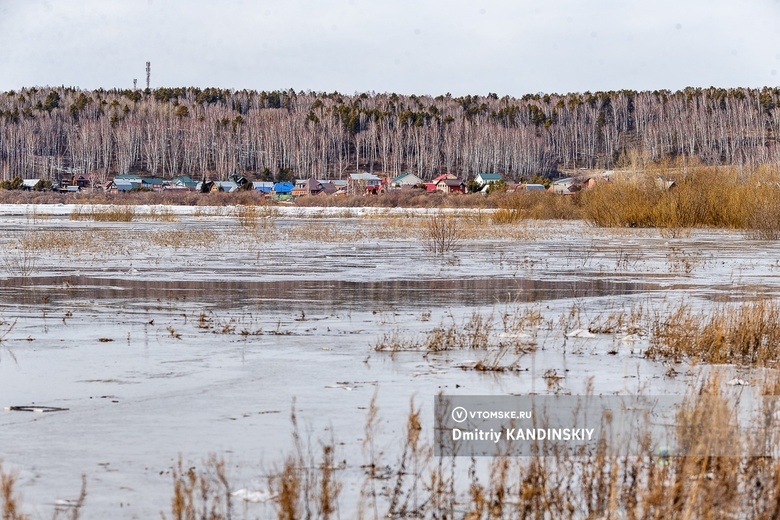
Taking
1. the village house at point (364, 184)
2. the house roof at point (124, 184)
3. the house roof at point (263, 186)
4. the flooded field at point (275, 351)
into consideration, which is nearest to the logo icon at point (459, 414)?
the flooded field at point (275, 351)

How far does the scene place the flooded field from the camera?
6.22 m

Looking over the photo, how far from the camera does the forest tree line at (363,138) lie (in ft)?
536

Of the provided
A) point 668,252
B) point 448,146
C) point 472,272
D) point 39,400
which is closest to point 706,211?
point 668,252

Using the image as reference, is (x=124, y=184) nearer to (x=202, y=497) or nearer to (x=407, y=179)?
(x=407, y=179)

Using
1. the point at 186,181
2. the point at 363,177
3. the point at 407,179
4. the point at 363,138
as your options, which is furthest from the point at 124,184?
the point at 363,138

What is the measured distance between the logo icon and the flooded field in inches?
7.9

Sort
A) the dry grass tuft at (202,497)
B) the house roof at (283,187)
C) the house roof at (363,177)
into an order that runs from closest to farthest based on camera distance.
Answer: the dry grass tuft at (202,497) → the house roof at (283,187) → the house roof at (363,177)

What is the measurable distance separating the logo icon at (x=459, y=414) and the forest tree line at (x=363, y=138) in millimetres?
145538

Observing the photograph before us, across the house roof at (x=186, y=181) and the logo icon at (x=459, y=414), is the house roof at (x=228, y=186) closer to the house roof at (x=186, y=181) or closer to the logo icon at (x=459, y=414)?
the house roof at (x=186, y=181)

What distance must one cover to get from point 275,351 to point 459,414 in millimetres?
3525

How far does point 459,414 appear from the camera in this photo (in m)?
7.02

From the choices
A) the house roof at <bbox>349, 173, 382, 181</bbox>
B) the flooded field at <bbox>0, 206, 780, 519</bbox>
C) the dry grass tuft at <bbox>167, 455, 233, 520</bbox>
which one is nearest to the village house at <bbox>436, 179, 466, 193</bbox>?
the house roof at <bbox>349, 173, 382, 181</bbox>

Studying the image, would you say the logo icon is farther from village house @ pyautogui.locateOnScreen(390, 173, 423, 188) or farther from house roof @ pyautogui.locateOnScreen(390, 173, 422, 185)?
house roof @ pyautogui.locateOnScreen(390, 173, 422, 185)

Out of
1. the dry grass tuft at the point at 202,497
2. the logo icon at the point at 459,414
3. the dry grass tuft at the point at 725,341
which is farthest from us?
the dry grass tuft at the point at 725,341
